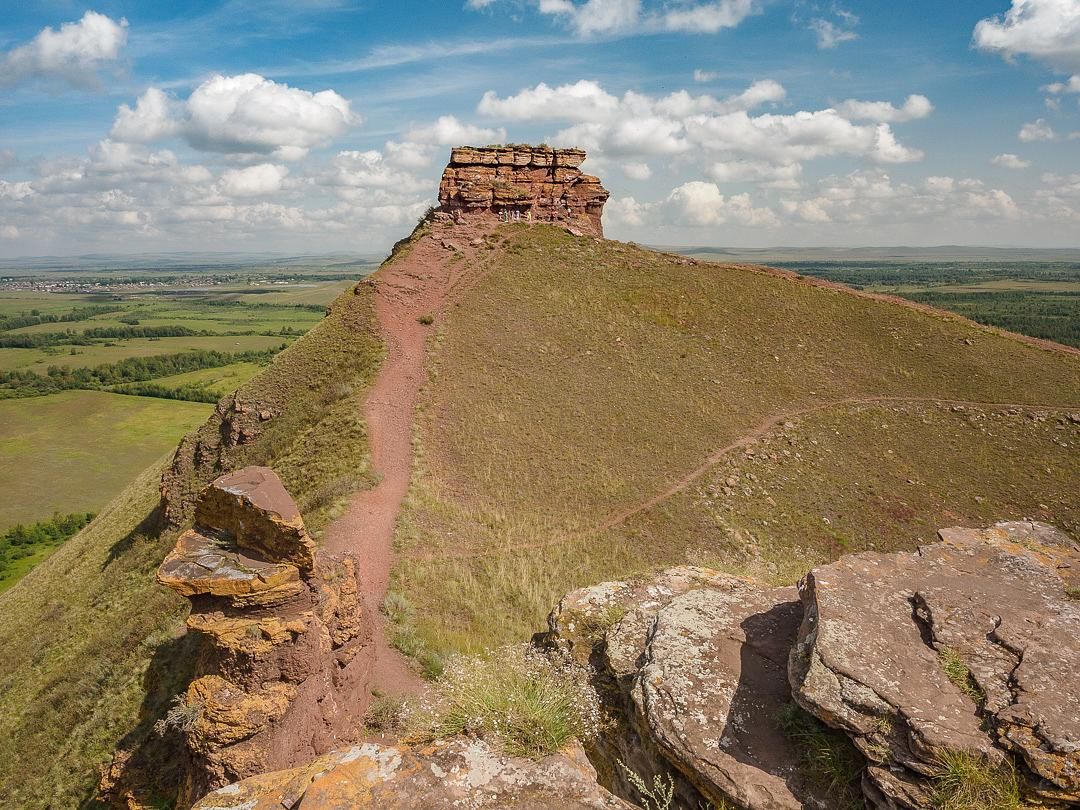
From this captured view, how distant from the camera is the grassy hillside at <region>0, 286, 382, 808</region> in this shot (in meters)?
14.2

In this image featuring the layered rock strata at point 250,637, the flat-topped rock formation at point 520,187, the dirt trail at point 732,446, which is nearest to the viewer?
the layered rock strata at point 250,637

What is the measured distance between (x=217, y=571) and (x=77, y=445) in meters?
100

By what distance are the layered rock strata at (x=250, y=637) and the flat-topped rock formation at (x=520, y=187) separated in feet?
114

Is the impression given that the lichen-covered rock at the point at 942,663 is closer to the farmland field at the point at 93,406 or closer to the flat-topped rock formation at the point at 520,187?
the flat-topped rock formation at the point at 520,187

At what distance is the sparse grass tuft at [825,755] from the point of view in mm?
6371

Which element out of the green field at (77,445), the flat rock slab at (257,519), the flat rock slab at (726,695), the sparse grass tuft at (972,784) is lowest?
the green field at (77,445)

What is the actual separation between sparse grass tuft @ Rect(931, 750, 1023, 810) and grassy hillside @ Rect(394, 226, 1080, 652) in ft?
34.0

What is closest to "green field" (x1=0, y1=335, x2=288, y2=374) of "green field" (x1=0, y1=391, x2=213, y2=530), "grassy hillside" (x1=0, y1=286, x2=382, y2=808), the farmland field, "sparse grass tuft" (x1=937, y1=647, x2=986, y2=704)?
the farmland field

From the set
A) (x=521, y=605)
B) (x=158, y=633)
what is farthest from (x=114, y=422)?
(x=521, y=605)

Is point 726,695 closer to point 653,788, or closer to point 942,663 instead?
point 653,788

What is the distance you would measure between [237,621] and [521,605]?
9.63 metres

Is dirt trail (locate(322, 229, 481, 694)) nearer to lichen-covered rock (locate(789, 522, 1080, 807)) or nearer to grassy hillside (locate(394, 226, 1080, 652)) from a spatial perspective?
grassy hillside (locate(394, 226, 1080, 652))

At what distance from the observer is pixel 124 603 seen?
21.8 metres

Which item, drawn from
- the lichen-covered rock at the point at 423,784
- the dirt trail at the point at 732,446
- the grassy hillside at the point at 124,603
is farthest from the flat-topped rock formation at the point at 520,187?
the lichen-covered rock at the point at 423,784
